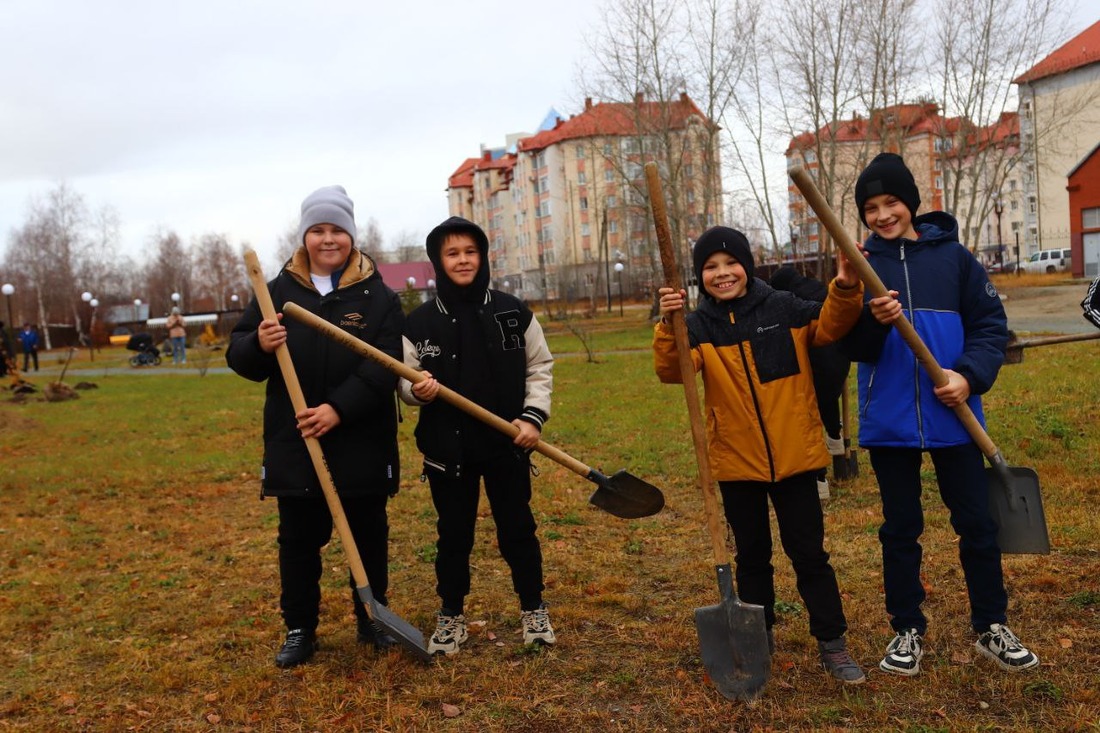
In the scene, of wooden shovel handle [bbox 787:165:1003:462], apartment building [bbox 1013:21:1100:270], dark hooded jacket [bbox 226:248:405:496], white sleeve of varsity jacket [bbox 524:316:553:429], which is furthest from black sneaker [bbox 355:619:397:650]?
apartment building [bbox 1013:21:1100:270]

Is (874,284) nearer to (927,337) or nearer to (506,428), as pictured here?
(927,337)

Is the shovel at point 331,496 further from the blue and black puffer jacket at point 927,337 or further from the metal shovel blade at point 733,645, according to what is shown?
the blue and black puffer jacket at point 927,337

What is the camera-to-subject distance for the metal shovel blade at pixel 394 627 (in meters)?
3.76

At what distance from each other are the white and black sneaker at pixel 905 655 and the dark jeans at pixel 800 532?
0.63 ft

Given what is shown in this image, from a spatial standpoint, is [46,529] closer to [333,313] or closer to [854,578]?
[333,313]

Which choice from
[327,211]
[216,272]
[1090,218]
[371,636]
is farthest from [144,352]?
[216,272]

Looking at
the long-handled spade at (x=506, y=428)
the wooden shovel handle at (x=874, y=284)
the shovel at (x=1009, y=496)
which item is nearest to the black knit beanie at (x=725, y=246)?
the wooden shovel handle at (x=874, y=284)

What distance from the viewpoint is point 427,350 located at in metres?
3.96

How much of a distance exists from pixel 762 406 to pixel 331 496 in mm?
1796

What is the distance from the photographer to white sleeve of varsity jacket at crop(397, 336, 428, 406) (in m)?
3.88

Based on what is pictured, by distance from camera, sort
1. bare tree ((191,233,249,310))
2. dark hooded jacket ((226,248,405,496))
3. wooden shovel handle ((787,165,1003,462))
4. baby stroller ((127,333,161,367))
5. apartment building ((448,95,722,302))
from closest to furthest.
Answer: wooden shovel handle ((787,165,1003,462)) < dark hooded jacket ((226,248,405,496)) < apartment building ((448,95,722,302)) < baby stroller ((127,333,161,367)) < bare tree ((191,233,249,310))

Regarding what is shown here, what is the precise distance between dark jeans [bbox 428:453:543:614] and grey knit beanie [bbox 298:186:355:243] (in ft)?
3.86

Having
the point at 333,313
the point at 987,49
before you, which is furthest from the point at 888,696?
the point at 987,49

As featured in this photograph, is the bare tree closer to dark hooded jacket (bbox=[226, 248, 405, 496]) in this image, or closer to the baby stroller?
the baby stroller
